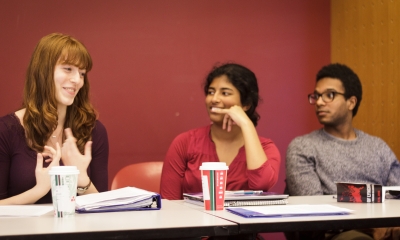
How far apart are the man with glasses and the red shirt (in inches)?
12.2

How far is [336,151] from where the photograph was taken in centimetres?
326

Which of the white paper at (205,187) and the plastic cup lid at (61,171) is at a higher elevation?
the plastic cup lid at (61,171)

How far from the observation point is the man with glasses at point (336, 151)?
124 inches

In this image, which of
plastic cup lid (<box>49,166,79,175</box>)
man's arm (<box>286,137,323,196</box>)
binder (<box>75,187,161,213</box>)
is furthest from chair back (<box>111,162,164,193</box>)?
plastic cup lid (<box>49,166,79,175</box>)

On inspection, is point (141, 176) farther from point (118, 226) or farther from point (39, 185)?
point (118, 226)

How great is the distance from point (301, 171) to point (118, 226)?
1.77 meters

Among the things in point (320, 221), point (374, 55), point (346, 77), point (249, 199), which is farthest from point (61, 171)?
point (374, 55)

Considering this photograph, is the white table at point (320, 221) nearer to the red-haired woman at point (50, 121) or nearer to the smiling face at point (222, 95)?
the red-haired woman at point (50, 121)

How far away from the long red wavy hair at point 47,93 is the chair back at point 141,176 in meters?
0.40

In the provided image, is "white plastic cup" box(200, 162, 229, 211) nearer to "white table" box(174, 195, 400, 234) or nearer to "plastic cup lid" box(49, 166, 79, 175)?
"white table" box(174, 195, 400, 234)

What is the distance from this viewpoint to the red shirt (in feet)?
9.36

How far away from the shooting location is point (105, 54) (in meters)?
3.66

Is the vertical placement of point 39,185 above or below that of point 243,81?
below

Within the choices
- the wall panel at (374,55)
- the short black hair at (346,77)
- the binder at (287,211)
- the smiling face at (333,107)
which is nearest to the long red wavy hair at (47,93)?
the binder at (287,211)
